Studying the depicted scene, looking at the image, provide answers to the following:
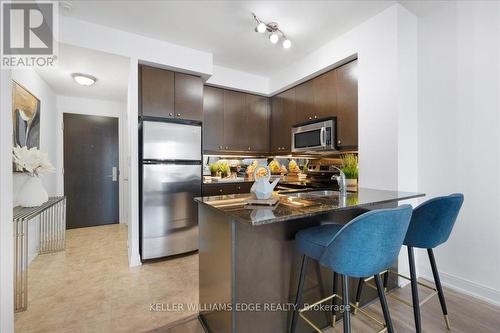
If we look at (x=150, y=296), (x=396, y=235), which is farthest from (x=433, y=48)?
(x=150, y=296)

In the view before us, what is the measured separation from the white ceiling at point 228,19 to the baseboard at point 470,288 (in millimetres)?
2705

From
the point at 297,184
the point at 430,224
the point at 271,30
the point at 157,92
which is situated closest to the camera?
the point at 430,224

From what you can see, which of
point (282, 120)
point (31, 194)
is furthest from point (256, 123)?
point (31, 194)

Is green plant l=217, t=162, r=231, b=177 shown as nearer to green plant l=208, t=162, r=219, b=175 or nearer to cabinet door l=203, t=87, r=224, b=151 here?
green plant l=208, t=162, r=219, b=175

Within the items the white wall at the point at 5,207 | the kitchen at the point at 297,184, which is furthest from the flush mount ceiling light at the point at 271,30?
the white wall at the point at 5,207

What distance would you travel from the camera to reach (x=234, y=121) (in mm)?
3918

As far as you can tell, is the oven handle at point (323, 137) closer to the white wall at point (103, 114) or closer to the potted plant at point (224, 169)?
the potted plant at point (224, 169)

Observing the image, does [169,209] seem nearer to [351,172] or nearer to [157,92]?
[157,92]

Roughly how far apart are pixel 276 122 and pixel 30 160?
10.9 ft

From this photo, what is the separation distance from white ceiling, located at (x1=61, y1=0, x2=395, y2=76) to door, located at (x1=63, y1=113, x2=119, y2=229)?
2.50m

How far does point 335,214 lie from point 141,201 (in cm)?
224

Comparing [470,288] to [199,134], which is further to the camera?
[199,134]

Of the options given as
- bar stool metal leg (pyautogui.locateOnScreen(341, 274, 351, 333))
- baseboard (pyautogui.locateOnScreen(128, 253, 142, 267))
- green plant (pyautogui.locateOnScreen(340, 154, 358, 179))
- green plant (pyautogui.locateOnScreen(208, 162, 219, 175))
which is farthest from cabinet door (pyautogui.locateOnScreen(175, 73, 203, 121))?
bar stool metal leg (pyautogui.locateOnScreen(341, 274, 351, 333))

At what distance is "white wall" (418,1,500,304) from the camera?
1.96 metres
